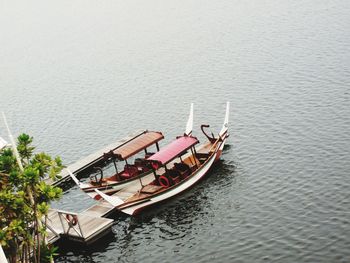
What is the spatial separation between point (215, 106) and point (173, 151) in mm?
21090

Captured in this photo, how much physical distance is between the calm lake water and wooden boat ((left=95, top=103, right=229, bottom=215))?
1.08 m

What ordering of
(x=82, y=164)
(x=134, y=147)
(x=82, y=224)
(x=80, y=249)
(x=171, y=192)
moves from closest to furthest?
(x=80, y=249) → (x=82, y=224) → (x=171, y=192) → (x=134, y=147) → (x=82, y=164)

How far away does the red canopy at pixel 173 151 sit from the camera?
46.6 meters

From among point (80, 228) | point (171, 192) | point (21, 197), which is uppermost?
point (21, 197)

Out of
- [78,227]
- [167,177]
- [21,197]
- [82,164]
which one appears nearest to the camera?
[21,197]

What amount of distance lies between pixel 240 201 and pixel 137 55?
59362 millimetres

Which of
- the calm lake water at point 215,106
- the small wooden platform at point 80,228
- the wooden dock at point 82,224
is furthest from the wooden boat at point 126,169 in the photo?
the small wooden platform at point 80,228

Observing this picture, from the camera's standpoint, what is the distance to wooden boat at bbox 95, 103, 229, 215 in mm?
44656

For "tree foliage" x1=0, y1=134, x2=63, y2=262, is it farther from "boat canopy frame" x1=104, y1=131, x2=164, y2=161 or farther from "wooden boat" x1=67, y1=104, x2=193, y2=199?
"boat canopy frame" x1=104, y1=131, x2=164, y2=161

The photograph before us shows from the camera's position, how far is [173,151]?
47656 mm

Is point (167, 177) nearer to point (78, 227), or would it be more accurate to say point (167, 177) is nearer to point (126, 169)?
point (126, 169)

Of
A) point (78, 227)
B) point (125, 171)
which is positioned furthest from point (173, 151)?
point (78, 227)

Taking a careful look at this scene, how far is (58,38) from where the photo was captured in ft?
409

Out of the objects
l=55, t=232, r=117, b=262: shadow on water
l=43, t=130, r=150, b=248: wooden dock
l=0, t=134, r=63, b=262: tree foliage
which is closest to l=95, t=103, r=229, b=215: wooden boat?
l=43, t=130, r=150, b=248: wooden dock
